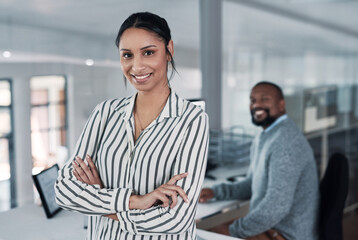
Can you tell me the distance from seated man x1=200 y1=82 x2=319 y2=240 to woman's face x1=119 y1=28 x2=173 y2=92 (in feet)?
3.39

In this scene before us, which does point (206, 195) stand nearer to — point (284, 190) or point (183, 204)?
point (284, 190)

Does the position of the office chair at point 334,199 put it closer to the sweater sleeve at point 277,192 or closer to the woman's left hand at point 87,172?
the sweater sleeve at point 277,192

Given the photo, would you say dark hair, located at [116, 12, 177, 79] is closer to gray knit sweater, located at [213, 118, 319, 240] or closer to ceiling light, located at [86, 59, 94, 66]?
gray knit sweater, located at [213, 118, 319, 240]

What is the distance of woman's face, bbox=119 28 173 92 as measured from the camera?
1241 mm

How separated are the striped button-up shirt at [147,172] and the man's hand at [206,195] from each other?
3.10 feet

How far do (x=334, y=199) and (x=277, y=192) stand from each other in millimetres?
324

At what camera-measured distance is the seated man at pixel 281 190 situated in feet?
6.81

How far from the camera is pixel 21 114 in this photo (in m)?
2.40

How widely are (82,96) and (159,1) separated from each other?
0.96 m

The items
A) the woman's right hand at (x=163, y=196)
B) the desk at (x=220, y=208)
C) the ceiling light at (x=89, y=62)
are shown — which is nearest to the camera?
the woman's right hand at (x=163, y=196)

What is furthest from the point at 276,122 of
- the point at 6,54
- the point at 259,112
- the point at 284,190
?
the point at 6,54

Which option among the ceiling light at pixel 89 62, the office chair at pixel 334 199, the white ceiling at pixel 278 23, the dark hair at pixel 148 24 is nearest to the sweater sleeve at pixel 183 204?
the dark hair at pixel 148 24

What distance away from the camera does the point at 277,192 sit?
2.07m

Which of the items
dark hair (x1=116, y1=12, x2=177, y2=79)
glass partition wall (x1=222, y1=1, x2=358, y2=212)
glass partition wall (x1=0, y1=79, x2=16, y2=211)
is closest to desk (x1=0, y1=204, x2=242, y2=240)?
glass partition wall (x1=0, y1=79, x2=16, y2=211)
